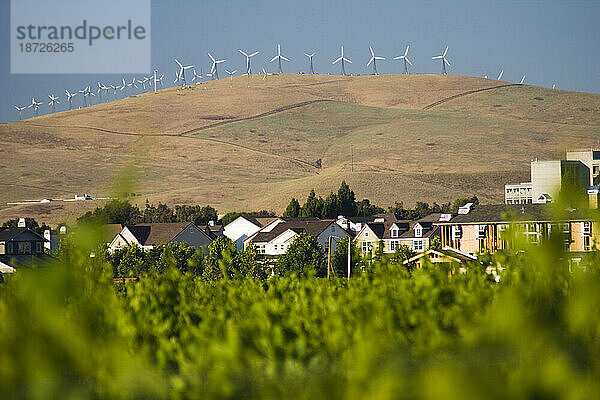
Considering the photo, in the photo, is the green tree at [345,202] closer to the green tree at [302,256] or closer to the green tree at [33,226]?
the green tree at [33,226]

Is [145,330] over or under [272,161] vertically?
under

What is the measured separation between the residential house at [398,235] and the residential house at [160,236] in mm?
16402

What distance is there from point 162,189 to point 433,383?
169769 mm

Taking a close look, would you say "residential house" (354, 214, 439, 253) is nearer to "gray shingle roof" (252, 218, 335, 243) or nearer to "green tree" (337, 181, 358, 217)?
"gray shingle roof" (252, 218, 335, 243)

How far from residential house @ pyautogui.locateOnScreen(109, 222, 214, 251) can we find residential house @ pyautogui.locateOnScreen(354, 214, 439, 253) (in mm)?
16402

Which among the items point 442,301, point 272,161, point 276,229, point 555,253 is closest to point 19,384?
point 555,253

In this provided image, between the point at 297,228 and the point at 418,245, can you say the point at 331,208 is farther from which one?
the point at 418,245

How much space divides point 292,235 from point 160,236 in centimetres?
1346

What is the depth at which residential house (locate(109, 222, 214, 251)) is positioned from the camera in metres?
84.7

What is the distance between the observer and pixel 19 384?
Result: 394 cm

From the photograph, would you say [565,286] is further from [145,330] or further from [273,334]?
[145,330]

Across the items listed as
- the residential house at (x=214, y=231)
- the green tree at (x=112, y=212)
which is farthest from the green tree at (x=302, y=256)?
the green tree at (x=112, y=212)

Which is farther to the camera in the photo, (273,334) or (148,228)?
(148,228)

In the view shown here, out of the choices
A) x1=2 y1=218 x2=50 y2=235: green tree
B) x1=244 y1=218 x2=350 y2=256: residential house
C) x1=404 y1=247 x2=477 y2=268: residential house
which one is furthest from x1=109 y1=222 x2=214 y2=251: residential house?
x1=404 y1=247 x2=477 y2=268: residential house
